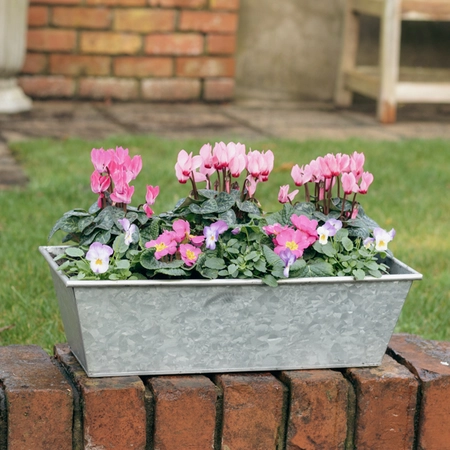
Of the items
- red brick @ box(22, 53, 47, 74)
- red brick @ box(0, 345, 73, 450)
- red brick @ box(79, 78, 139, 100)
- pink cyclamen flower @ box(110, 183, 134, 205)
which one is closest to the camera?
red brick @ box(0, 345, 73, 450)

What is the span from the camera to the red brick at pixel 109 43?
19.0 ft

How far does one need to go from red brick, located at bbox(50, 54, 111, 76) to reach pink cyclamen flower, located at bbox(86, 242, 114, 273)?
4.46m

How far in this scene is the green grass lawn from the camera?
2.35 meters

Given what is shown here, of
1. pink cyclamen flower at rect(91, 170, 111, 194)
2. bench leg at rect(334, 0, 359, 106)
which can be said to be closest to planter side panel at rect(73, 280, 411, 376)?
pink cyclamen flower at rect(91, 170, 111, 194)

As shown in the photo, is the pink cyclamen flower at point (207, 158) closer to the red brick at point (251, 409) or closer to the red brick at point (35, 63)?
the red brick at point (251, 409)

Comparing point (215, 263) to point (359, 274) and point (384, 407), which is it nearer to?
point (359, 274)

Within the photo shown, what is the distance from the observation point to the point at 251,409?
156 centimetres

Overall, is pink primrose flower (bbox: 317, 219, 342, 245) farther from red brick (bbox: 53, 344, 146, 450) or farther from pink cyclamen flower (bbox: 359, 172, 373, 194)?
red brick (bbox: 53, 344, 146, 450)

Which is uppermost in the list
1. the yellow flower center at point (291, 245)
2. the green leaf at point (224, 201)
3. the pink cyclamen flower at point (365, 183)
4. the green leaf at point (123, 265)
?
the pink cyclamen flower at point (365, 183)

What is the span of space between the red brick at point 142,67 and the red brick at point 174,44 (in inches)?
2.3

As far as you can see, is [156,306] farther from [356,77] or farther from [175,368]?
[356,77]

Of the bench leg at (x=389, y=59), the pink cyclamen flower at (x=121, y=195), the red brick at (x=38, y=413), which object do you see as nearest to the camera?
the red brick at (x=38, y=413)

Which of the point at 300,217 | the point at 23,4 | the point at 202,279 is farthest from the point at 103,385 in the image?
the point at 23,4

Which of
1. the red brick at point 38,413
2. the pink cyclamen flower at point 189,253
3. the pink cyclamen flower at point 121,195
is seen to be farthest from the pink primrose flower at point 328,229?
the red brick at point 38,413
